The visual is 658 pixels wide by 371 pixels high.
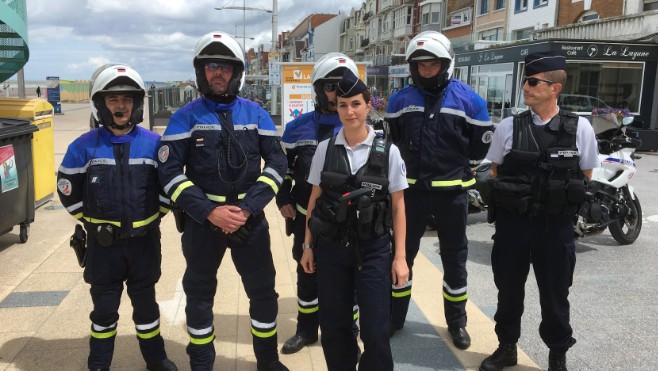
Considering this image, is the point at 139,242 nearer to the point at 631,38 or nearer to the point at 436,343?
the point at 436,343

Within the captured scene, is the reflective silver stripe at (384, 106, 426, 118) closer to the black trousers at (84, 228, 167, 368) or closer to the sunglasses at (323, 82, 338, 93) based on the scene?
the sunglasses at (323, 82, 338, 93)

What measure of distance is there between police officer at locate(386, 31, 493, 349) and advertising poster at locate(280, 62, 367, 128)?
636 centimetres

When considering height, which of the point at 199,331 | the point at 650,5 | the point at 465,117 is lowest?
the point at 199,331

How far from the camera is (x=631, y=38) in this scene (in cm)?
1964

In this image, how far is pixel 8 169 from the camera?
5.55 meters

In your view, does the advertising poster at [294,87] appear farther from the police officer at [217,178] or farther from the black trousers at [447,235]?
the police officer at [217,178]

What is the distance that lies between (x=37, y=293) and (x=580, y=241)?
234 inches

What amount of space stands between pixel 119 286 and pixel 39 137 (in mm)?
4511

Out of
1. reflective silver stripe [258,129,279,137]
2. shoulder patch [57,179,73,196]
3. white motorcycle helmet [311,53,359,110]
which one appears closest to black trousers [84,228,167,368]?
shoulder patch [57,179,73,196]

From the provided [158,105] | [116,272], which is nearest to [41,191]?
[116,272]

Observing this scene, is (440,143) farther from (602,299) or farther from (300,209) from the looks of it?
(602,299)

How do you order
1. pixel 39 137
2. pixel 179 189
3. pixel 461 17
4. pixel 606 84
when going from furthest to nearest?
pixel 461 17 → pixel 606 84 → pixel 39 137 → pixel 179 189

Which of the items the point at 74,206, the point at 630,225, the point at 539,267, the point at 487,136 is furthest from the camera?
the point at 630,225

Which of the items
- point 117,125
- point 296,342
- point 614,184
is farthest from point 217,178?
point 614,184
